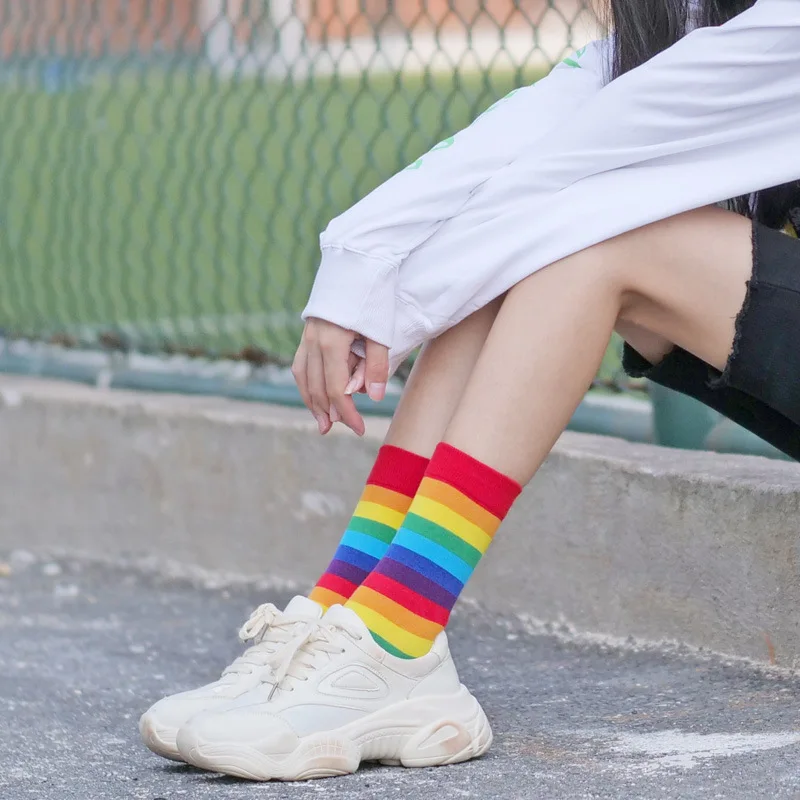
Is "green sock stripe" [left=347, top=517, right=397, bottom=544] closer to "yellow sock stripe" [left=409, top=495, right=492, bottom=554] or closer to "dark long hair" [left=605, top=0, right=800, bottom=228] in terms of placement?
"yellow sock stripe" [left=409, top=495, right=492, bottom=554]

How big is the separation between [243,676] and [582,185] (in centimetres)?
67

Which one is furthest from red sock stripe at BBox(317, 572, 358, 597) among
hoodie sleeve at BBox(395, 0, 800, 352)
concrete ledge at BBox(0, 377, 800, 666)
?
concrete ledge at BBox(0, 377, 800, 666)

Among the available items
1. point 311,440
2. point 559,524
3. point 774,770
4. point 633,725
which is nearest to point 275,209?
point 311,440

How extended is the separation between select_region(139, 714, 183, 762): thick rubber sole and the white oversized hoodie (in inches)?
19.4

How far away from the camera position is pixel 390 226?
64.2 inches

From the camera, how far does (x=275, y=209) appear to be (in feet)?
10.3

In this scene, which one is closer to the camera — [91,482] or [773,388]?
[773,388]

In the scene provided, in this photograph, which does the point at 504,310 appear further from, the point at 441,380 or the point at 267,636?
the point at 267,636

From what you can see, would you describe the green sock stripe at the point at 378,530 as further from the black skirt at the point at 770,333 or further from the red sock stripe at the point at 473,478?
the black skirt at the point at 770,333

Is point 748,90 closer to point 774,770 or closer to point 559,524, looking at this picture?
point 774,770

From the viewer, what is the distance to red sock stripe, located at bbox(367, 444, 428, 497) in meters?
1.75

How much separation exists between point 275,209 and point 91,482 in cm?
69

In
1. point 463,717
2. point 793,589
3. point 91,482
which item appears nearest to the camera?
point 463,717

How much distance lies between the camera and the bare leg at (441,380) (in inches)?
68.5
